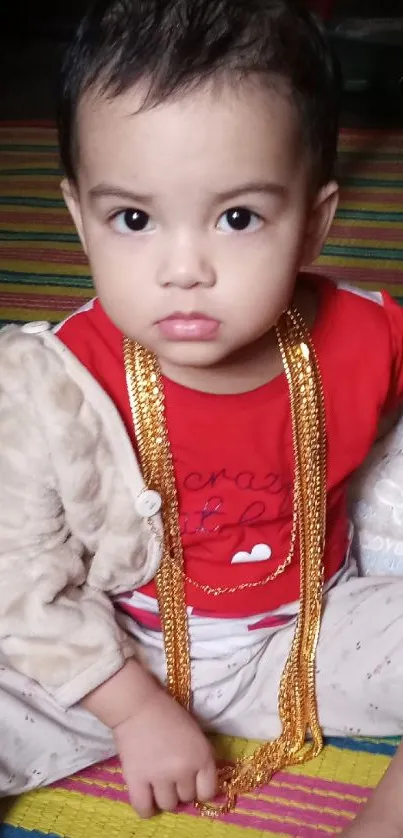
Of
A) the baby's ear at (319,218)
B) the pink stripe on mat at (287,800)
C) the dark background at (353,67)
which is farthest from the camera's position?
the dark background at (353,67)

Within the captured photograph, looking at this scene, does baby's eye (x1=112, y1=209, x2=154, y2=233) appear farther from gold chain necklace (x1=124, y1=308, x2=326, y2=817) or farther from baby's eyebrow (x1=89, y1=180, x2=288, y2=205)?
gold chain necklace (x1=124, y1=308, x2=326, y2=817)

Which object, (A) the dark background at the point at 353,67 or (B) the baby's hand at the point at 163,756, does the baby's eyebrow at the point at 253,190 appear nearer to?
(B) the baby's hand at the point at 163,756

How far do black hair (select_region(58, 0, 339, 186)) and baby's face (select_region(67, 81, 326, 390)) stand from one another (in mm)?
11

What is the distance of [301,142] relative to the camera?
60 cm

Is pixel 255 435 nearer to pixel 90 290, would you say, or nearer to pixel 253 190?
pixel 253 190

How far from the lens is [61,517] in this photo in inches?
28.2

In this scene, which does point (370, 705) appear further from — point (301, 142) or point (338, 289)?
point (301, 142)

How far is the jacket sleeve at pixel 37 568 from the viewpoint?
681 millimetres

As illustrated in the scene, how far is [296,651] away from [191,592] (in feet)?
0.32

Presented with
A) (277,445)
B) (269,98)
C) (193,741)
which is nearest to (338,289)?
(277,445)

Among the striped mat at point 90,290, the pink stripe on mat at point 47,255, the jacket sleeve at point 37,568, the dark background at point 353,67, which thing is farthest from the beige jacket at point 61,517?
the dark background at point 353,67

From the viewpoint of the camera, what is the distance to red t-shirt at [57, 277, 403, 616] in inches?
28.4

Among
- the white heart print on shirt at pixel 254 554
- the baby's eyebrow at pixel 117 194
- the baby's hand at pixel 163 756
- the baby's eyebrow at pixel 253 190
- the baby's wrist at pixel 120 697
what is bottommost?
the baby's hand at pixel 163 756

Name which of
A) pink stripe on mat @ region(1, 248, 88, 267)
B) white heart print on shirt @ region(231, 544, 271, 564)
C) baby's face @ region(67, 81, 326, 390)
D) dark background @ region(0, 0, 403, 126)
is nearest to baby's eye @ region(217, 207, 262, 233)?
baby's face @ region(67, 81, 326, 390)
